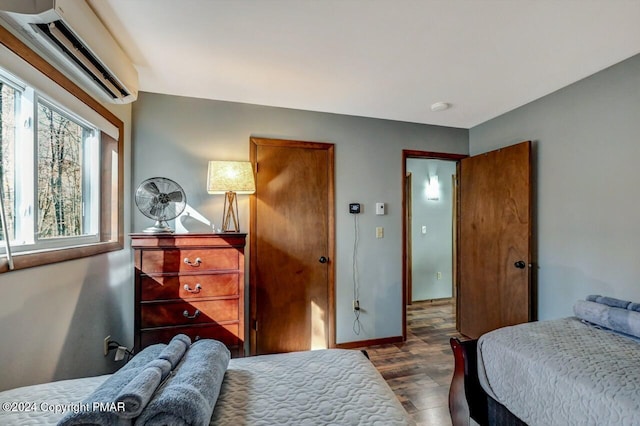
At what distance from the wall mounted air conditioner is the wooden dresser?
94 centimetres

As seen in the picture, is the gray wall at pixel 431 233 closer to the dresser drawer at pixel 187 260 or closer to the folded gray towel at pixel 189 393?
the dresser drawer at pixel 187 260

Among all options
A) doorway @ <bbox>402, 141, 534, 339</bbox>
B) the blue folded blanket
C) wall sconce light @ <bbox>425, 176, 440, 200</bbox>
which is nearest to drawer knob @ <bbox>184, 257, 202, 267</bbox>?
doorway @ <bbox>402, 141, 534, 339</bbox>

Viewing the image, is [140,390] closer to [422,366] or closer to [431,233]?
[422,366]

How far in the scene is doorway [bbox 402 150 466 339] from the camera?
4.31 m

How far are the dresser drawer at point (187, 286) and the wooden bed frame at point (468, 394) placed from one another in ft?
4.71

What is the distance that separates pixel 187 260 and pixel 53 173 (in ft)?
2.75

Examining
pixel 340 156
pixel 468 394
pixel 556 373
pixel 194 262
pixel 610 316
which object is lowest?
pixel 468 394

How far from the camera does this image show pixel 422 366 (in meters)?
2.47

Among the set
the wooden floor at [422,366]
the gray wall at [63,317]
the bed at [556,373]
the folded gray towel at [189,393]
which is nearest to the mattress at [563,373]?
the bed at [556,373]

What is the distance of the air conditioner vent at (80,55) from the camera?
3.91ft

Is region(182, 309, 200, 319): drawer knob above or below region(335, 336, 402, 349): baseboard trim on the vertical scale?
above

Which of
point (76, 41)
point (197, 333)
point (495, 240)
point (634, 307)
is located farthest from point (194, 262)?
point (495, 240)

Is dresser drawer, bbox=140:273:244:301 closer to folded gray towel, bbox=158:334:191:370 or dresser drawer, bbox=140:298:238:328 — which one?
dresser drawer, bbox=140:298:238:328

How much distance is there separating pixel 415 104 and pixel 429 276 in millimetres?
2818
